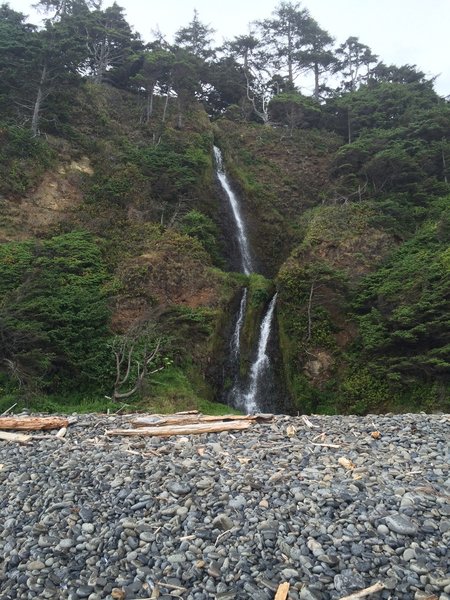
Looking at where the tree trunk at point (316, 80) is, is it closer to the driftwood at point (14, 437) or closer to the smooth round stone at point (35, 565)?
the driftwood at point (14, 437)

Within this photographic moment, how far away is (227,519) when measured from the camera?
4.90 m

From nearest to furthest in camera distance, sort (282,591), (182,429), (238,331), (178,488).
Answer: (282,591) < (178,488) < (182,429) < (238,331)

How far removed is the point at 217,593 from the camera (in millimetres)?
3934

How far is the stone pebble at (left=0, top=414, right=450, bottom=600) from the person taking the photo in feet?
13.4

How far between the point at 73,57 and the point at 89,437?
2373cm

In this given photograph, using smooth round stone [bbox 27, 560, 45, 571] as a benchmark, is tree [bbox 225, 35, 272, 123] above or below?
above

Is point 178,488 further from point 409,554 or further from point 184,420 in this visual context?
point 184,420

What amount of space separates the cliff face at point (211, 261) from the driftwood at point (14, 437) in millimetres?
4647

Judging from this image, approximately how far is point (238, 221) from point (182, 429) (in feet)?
67.0

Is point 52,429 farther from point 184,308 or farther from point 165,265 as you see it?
point 165,265

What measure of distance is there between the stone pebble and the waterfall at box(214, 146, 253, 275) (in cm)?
1859

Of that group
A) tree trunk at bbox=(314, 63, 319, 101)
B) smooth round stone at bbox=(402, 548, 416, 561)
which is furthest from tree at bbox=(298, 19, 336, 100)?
smooth round stone at bbox=(402, 548, 416, 561)

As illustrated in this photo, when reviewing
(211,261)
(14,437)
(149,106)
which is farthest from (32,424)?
(149,106)

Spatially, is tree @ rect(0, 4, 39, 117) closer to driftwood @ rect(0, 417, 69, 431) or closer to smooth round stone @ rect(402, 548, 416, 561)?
driftwood @ rect(0, 417, 69, 431)
